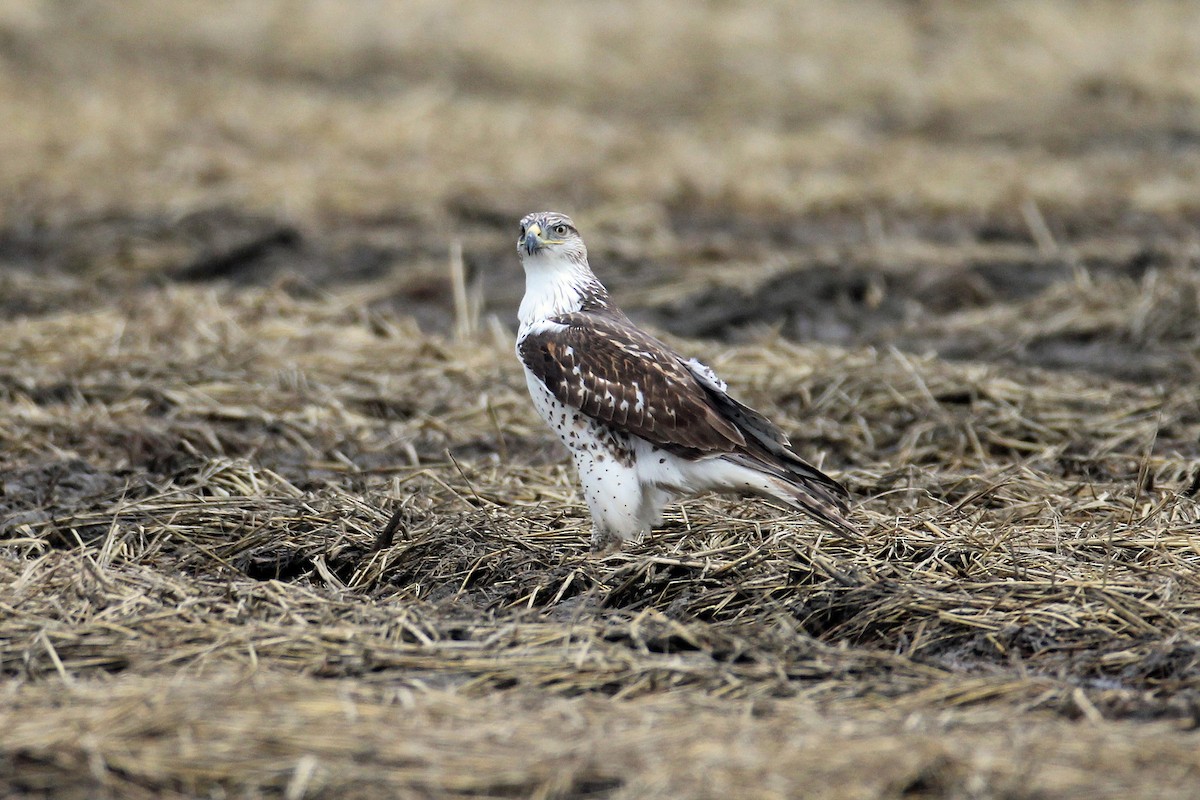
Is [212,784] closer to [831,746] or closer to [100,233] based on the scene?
[831,746]

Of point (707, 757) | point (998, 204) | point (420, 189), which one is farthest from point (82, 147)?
point (707, 757)

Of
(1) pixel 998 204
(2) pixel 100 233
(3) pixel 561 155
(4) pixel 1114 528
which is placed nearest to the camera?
(4) pixel 1114 528

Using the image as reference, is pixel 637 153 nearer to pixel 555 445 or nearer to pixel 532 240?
pixel 555 445

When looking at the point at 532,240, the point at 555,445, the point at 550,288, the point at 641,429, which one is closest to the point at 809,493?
the point at 641,429

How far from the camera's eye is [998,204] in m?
11.9

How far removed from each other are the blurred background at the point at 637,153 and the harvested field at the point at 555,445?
0.21ft

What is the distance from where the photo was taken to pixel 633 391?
16.3 ft

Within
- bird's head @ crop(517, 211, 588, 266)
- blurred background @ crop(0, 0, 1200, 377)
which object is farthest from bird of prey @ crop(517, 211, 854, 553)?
blurred background @ crop(0, 0, 1200, 377)

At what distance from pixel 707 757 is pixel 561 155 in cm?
1067

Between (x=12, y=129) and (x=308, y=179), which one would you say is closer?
(x=308, y=179)

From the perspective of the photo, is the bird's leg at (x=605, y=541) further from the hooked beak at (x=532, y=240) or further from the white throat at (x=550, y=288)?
the hooked beak at (x=532, y=240)

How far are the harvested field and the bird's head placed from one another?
3.11ft

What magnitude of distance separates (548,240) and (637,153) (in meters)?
8.39

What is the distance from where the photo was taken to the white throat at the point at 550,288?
17.5ft
